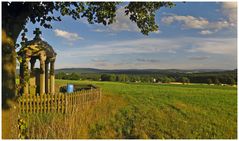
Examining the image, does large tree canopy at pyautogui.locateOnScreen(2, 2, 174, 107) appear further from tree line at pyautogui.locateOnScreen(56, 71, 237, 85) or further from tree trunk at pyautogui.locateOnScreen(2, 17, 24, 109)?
tree line at pyautogui.locateOnScreen(56, 71, 237, 85)

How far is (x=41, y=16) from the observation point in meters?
8.45

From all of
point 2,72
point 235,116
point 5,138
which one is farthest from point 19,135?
point 235,116

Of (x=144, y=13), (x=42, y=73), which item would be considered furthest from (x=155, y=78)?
(x=144, y=13)

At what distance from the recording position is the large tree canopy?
664cm

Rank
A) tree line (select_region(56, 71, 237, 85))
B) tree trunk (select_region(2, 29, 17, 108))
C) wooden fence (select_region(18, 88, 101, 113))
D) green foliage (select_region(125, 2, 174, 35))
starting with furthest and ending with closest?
tree line (select_region(56, 71, 237, 85)), wooden fence (select_region(18, 88, 101, 113)), green foliage (select_region(125, 2, 174, 35)), tree trunk (select_region(2, 29, 17, 108))

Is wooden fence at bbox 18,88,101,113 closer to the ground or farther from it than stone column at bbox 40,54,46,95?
closer to the ground

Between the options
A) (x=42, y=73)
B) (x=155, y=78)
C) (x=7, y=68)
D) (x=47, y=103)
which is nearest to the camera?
(x=7, y=68)

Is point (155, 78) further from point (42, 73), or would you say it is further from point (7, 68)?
point (7, 68)

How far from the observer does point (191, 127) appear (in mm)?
12422

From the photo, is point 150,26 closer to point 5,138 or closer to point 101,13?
point 101,13

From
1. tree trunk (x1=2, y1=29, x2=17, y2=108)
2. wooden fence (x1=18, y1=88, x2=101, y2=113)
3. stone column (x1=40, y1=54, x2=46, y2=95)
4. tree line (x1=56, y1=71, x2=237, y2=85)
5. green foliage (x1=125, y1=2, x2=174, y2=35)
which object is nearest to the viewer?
tree trunk (x1=2, y1=29, x2=17, y2=108)

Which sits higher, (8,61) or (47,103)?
(8,61)

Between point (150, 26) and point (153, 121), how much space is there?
463 centimetres

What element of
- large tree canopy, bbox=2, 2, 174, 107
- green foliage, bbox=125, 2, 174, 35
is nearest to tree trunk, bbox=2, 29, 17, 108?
large tree canopy, bbox=2, 2, 174, 107
